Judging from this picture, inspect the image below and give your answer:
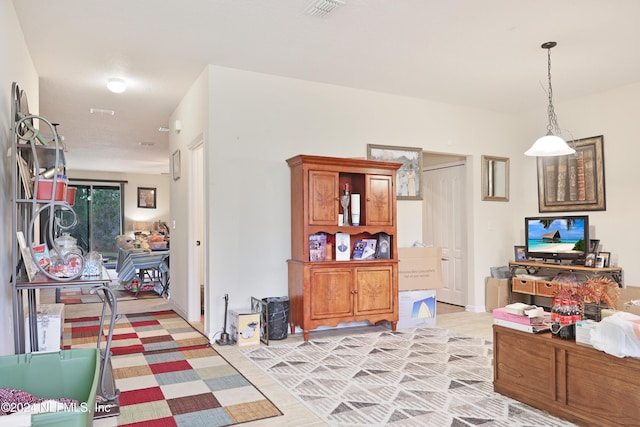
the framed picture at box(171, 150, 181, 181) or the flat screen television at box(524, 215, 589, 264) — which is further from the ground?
the framed picture at box(171, 150, 181, 181)

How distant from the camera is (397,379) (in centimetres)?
322

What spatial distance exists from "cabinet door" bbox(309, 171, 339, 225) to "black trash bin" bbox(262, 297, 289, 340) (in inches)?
34.0

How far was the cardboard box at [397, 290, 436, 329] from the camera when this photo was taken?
4.97 m

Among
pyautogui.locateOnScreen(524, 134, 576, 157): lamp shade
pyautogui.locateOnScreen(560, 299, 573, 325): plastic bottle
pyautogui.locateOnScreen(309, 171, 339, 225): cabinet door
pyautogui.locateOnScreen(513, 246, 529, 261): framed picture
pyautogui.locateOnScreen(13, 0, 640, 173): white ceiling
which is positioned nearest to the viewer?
pyautogui.locateOnScreen(560, 299, 573, 325): plastic bottle

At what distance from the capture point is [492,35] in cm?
377

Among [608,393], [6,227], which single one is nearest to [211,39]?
[6,227]

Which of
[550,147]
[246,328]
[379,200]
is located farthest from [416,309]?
[550,147]

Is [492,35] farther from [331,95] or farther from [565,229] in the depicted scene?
Answer: [565,229]

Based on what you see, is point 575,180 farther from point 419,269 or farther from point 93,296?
point 93,296

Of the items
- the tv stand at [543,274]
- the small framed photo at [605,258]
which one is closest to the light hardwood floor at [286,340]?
the tv stand at [543,274]

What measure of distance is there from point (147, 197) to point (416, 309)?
34.2 feet

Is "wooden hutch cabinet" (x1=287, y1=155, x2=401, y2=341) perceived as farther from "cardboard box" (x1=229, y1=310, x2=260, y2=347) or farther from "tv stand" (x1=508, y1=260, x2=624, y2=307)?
"tv stand" (x1=508, y1=260, x2=624, y2=307)

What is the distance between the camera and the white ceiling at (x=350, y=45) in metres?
3.31

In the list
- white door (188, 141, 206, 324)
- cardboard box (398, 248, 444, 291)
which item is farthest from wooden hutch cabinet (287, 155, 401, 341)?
white door (188, 141, 206, 324)
